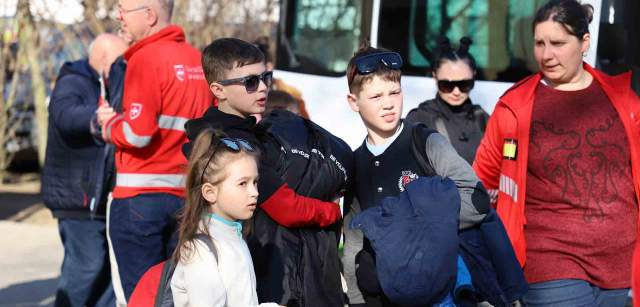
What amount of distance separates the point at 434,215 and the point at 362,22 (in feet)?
17.6

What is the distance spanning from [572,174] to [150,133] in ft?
6.90

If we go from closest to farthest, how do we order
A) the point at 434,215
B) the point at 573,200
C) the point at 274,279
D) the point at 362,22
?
the point at 434,215 → the point at 274,279 → the point at 573,200 → the point at 362,22

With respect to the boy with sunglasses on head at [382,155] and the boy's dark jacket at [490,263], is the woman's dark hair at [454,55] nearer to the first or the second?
the boy with sunglasses on head at [382,155]

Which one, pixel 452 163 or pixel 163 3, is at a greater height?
pixel 163 3

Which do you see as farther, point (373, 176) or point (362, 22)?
point (362, 22)

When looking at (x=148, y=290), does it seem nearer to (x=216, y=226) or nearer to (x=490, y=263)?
(x=216, y=226)

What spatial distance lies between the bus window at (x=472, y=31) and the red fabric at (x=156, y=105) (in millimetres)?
2835

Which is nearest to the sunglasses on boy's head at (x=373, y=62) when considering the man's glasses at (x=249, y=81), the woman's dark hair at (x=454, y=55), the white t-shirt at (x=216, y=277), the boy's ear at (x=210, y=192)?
the man's glasses at (x=249, y=81)

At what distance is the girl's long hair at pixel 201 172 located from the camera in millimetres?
3840

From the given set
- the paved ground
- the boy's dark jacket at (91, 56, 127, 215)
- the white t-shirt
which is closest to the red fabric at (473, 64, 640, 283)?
the white t-shirt

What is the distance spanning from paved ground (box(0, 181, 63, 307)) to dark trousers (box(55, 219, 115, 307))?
3.93ft

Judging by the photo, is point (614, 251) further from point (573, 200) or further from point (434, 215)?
point (434, 215)

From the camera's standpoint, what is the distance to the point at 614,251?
462 centimetres

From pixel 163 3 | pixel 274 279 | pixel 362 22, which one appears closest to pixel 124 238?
pixel 163 3
